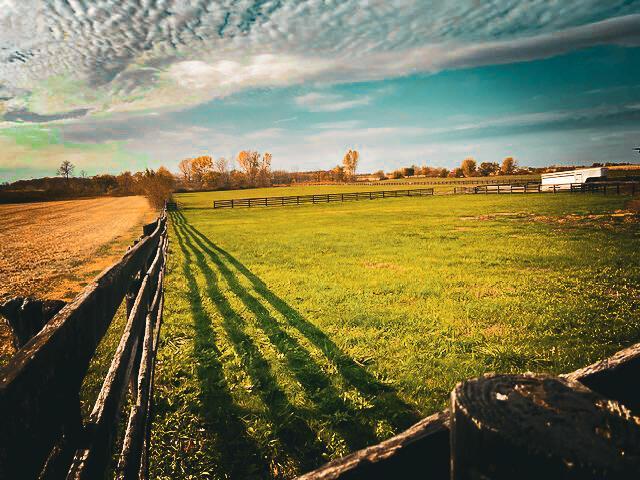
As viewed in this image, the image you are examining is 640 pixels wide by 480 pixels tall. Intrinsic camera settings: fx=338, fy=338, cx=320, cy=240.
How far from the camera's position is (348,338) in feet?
18.9

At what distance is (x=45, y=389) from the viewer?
114cm

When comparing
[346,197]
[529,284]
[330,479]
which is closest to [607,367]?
[330,479]

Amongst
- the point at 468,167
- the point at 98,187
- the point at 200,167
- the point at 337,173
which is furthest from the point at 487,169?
the point at 98,187

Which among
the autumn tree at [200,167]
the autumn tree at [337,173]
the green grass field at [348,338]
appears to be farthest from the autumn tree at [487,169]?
the green grass field at [348,338]

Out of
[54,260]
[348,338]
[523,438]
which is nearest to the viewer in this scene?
[523,438]

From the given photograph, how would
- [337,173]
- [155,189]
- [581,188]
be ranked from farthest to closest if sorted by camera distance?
1. [337,173]
2. [155,189]
3. [581,188]

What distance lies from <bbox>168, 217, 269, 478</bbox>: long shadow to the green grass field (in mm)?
14

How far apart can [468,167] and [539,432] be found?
146642 millimetres

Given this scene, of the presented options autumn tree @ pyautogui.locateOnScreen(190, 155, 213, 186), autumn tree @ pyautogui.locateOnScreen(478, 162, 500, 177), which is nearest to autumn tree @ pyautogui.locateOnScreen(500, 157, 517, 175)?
autumn tree @ pyautogui.locateOnScreen(478, 162, 500, 177)

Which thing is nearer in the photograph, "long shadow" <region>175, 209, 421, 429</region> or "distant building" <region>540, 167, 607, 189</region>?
"long shadow" <region>175, 209, 421, 429</region>

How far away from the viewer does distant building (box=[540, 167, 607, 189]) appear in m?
45.8

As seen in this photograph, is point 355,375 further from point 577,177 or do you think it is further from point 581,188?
point 577,177

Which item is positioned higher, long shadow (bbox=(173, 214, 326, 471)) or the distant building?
the distant building

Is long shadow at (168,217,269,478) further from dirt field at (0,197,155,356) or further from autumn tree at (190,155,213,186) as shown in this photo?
autumn tree at (190,155,213,186)
